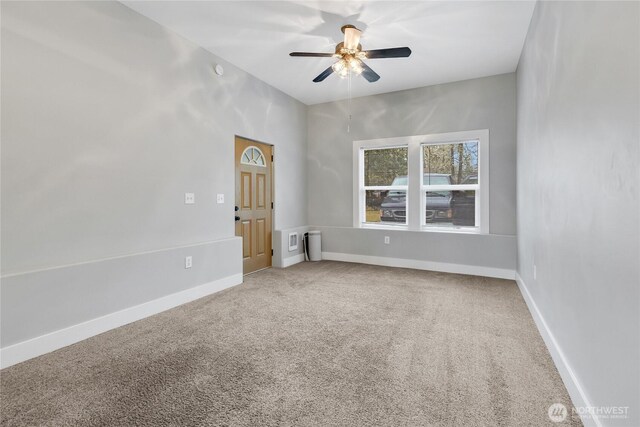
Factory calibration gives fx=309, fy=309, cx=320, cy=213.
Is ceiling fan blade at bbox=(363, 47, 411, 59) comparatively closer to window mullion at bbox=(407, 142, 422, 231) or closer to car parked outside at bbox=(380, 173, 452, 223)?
window mullion at bbox=(407, 142, 422, 231)

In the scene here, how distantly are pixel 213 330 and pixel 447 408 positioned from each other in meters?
1.94

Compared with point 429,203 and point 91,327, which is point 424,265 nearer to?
point 429,203

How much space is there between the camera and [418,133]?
5004 mm

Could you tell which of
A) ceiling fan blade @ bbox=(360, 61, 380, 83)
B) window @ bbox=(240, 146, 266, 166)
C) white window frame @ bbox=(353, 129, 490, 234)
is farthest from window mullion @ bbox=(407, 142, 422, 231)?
window @ bbox=(240, 146, 266, 166)

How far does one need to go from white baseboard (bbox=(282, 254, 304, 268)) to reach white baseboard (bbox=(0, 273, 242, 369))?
1.56 m

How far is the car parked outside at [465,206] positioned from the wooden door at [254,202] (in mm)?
2946

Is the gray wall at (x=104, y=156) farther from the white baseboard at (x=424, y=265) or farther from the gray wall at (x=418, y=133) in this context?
the white baseboard at (x=424, y=265)

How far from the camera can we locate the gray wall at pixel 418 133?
4430 millimetres

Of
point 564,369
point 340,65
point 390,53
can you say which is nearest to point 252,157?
point 340,65

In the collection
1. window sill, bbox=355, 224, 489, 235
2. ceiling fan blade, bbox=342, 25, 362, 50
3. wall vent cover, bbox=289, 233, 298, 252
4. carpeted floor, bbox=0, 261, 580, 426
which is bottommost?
carpeted floor, bbox=0, 261, 580, 426

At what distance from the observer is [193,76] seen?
360 centimetres

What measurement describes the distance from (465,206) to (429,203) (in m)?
0.53

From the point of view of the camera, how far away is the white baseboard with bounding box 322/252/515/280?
4453 millimetres

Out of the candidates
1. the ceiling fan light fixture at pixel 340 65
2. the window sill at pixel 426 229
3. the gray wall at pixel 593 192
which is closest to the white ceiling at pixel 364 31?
the ceiling fan light fixture at pixel 340 65
